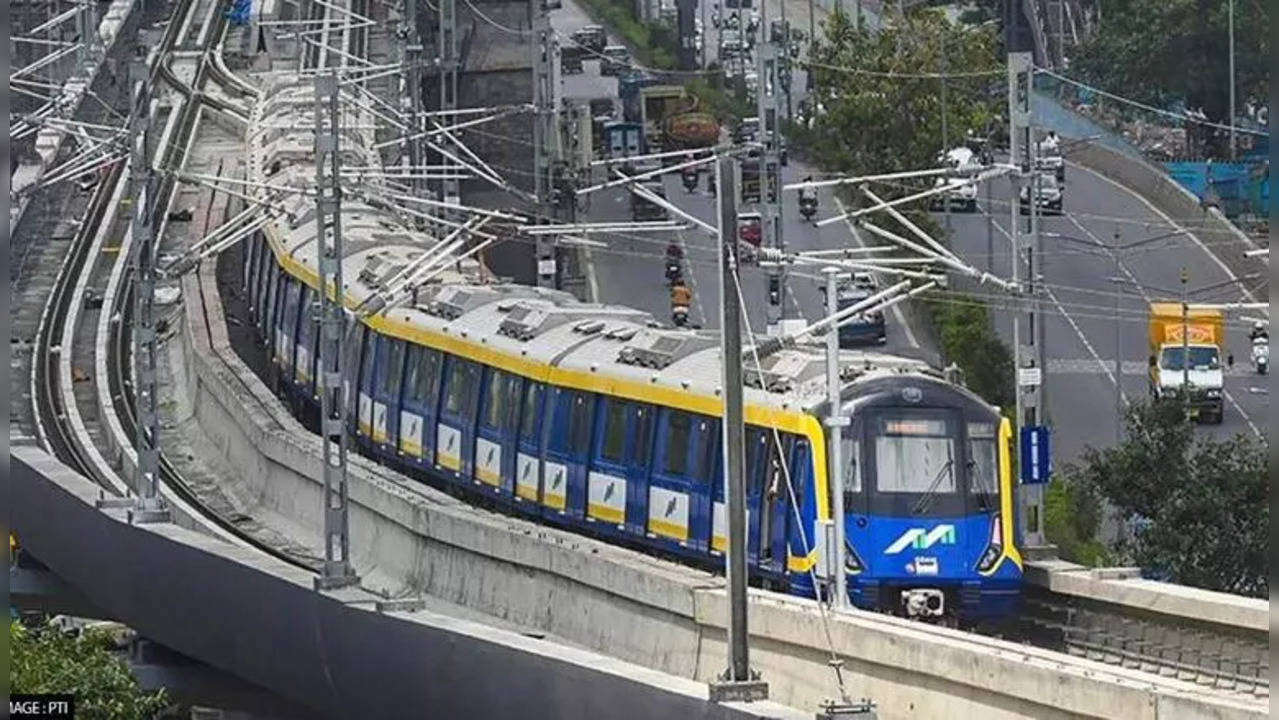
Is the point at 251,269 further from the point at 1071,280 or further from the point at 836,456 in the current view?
the point at 836,456

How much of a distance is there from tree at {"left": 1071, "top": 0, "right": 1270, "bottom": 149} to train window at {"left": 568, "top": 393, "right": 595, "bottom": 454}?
48.1 meters

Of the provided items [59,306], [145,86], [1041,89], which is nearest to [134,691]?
[145,86]

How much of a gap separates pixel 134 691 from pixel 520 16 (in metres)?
58.8

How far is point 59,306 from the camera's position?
261 feet

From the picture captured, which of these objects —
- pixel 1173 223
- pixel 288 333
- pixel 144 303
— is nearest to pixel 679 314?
pixel 1173 223

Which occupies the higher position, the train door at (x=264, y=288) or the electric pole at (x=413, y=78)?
the electric pole at (x=413, y=78)

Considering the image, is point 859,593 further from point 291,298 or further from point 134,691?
point 291,298

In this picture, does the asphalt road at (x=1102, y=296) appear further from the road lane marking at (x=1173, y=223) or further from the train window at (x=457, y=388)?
the train window at (x=457, y=388)

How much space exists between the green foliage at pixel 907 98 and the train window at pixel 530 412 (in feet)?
118

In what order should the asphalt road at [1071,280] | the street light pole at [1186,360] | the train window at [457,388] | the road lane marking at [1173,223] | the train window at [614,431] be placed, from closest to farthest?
the train window at [614,431]
the train window at [457,388]
the street light pole at [1186,360]
the asphalt road at [1071,280]
the road lane marking at [1173,223]

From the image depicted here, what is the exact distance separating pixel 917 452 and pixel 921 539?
2.87 ft

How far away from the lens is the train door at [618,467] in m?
42.5

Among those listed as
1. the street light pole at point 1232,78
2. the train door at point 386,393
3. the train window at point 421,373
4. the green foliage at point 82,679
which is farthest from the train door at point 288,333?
the street light pole at point 1232,78

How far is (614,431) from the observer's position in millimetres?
43281
